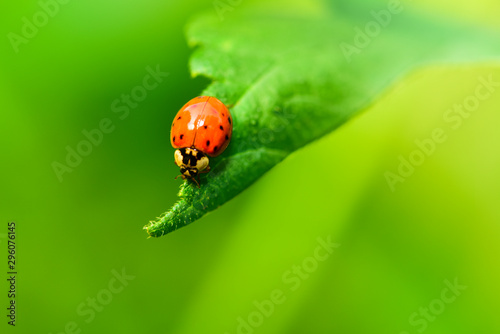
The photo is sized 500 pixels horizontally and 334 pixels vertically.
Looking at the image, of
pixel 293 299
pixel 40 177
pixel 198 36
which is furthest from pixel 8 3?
pixel 293 299

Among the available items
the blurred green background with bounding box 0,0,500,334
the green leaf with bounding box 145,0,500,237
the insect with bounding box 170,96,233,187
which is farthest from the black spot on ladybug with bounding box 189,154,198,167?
the blurred green background with bounding box 0,0,500,334

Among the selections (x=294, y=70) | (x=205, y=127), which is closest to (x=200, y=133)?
(x=205, y=127)

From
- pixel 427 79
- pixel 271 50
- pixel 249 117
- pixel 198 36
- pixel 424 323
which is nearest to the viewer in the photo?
pixel 249 117

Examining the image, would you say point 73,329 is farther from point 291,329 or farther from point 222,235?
point 291,329

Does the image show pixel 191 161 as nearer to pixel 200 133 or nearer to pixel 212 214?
pixel 200 133

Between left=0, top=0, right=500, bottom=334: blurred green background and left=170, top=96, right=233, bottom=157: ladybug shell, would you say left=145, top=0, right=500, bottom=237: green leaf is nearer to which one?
left=170, top=96, right=233, bottom=157: ladybug shell

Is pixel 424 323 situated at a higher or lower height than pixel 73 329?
lower

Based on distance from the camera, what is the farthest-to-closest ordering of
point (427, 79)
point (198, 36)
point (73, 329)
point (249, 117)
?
point (427, 79)
point (73, 329)
point (198, 36)
point (249, 117)
